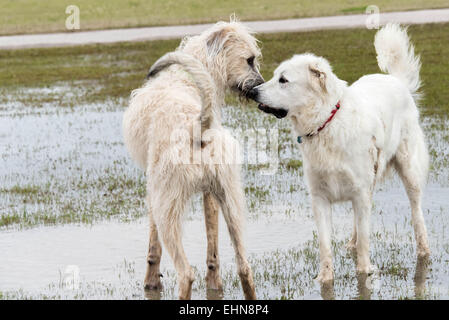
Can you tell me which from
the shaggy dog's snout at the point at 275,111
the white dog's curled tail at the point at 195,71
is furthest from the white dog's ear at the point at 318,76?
the white dog's curled tail at the point at 195,71

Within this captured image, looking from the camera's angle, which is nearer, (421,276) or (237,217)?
(237,217)

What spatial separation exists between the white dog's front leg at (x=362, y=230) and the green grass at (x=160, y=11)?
27.5 m

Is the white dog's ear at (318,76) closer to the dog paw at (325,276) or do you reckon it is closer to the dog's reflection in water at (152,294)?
the dog paw at (325,276)

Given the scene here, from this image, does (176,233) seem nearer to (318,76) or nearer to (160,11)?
(318,76)

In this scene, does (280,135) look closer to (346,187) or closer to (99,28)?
(346,187)

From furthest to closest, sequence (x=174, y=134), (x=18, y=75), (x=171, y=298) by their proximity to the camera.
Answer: (x=18, y=75) → (x=171, y=298) → (x=174, y=134)

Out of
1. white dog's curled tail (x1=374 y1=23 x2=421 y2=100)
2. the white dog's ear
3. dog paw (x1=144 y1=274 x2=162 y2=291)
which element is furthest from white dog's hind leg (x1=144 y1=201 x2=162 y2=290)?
white dog's curled tail (x1=374 y1=23 x2=421 y2=100)

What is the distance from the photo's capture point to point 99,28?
35188mm

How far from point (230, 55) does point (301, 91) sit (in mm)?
691

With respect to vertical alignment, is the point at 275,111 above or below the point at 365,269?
above

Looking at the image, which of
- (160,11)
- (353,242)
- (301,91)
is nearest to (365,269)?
(353,242)

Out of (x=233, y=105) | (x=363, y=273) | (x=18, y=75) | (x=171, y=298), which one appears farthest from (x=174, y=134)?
(x=18, y=75)

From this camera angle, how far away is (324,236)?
730 centimetres
